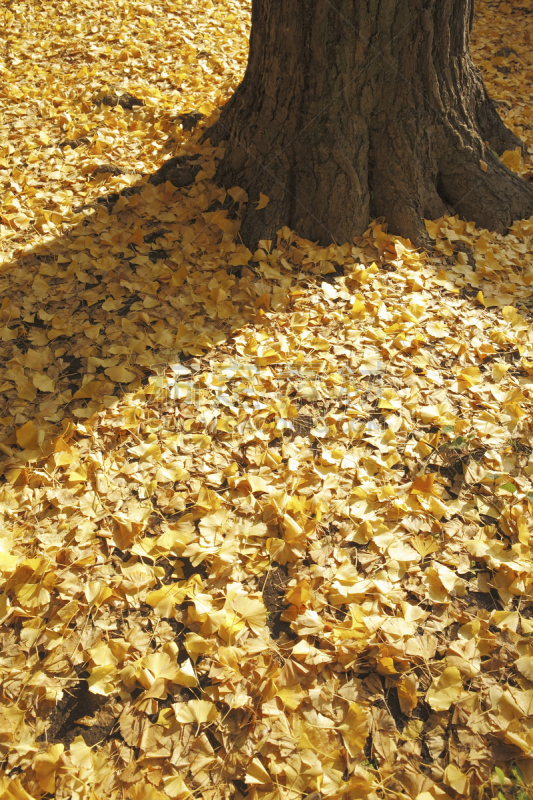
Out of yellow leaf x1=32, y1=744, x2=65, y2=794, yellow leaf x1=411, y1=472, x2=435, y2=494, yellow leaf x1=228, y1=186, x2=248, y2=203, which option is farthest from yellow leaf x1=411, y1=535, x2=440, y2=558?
yellow leaf x1=228, y1=186, x2=248, y2=203

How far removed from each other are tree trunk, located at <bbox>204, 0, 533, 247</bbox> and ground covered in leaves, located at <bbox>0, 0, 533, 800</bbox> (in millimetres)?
140

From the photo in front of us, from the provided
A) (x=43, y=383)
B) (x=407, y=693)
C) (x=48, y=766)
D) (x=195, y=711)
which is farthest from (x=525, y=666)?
(x=43, y=383)

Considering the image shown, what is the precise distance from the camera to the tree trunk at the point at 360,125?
2.45 metres

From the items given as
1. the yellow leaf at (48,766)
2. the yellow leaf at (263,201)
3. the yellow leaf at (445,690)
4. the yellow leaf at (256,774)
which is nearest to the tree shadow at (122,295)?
the yellow leaf at (263,201)

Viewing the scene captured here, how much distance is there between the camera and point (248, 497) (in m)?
1.88

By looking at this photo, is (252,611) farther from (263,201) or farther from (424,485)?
(263,201)

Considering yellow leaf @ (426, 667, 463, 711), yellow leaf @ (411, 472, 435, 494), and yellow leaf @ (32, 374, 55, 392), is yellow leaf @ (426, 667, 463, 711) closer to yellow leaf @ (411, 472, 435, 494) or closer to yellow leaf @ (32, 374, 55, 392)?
yellow leaf @ (411, 472, 435, 494)

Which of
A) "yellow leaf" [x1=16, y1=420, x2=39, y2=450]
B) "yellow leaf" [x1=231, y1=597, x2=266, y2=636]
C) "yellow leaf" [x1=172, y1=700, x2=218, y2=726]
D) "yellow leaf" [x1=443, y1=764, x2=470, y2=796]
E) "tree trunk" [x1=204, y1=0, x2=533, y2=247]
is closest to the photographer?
"yellow leaf" [x1=443, y1=764, x2=470, y2=796]

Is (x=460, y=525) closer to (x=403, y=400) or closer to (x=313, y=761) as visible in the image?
(x=403, y=400)

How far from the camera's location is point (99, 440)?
2041mm

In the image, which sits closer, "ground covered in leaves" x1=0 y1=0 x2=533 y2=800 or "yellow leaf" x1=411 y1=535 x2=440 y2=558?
"ground covered in leaves" x1=0 y1=0 x2=533 y2=800

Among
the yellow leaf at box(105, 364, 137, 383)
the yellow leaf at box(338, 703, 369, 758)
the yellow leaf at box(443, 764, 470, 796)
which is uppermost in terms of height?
the yellow leaf at box(105, 364, 137, 383)

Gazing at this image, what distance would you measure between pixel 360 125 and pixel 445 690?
2.48 meters

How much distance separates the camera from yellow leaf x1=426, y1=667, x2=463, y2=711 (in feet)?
4.66
